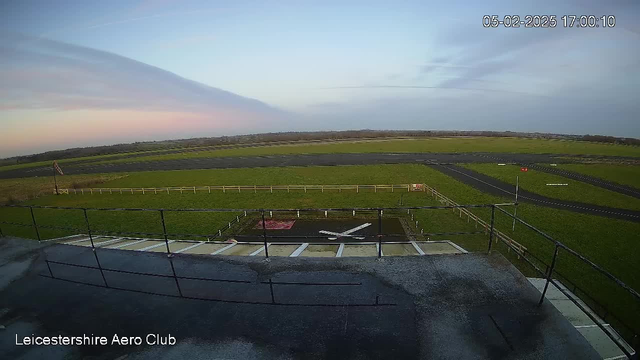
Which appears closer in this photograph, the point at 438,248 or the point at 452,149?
the point at 438,248

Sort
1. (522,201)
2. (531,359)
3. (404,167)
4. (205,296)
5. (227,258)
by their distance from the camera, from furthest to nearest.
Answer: (404,167) < (522,201) < (227,258) < (205,296) < (531,359)

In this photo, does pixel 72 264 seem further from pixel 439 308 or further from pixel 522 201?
pixel 522 201

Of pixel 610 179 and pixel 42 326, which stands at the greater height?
pixel 42 326

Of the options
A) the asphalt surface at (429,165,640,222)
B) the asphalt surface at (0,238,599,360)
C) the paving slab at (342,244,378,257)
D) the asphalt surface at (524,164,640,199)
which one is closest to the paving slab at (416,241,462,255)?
the paving slab at (342,244,378,257)

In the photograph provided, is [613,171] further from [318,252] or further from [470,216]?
[318,252]

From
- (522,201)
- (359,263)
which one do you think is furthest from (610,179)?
(359,263)

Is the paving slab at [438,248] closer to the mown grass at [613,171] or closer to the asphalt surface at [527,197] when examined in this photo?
the asphalt surface at [527,197]

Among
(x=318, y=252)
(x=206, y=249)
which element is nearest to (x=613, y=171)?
(x=318, y=252)
